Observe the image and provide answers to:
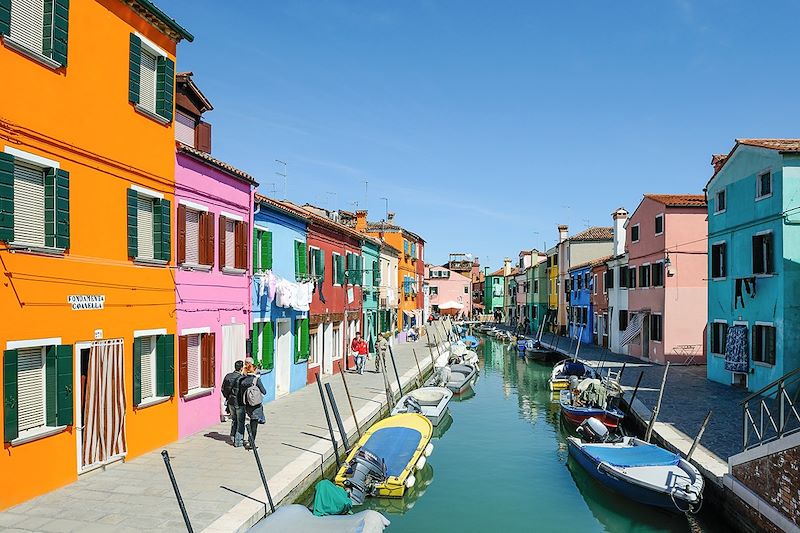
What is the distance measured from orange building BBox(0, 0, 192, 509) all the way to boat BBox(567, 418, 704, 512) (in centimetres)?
956

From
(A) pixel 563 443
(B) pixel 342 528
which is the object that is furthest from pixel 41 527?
(A) pixel 563 443

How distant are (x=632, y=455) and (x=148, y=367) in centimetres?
1071

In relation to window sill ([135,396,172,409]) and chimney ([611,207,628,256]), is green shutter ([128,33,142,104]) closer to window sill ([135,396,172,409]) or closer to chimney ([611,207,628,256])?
window sill ([135,396,172,409])

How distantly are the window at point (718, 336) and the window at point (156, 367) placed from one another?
1995cm

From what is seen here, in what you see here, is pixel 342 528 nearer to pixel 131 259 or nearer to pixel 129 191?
pixel 131 259

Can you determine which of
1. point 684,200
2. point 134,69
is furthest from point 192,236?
point 684,200

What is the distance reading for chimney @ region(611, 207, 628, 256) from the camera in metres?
41.0

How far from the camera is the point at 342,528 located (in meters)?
9.28

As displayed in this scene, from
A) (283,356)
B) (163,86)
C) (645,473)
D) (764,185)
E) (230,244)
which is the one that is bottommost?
(645,473)

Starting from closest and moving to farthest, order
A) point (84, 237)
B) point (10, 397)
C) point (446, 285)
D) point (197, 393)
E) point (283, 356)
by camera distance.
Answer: point (10, 397), point (84, 237), point (197, 393), point (283, 356), point (446, 285)

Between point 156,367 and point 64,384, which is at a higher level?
point 64,384

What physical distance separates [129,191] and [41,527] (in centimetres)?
645

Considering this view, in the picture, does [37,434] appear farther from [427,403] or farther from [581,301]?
[581,301]

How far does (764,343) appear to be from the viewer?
2130 cm
